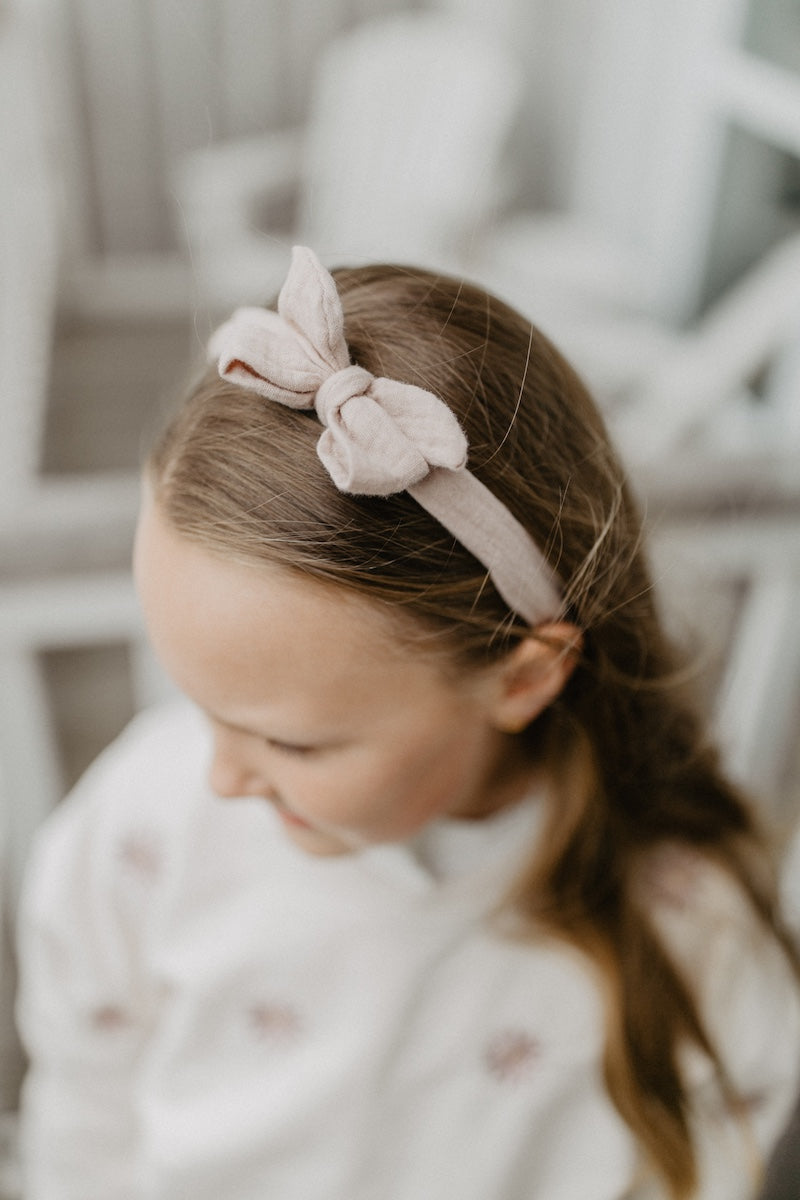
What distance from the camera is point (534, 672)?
18.3 inches

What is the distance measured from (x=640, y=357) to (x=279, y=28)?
1.65 metres

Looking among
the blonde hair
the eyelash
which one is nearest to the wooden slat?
the blonde hair

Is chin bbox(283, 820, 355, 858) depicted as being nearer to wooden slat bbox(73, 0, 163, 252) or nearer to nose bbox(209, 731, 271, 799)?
nose bbox(209, 731, 271, 799)

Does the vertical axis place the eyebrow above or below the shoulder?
above

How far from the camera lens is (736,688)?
0.86 m

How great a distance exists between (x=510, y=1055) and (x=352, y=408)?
46cm

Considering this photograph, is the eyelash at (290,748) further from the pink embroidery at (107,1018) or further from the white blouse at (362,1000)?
the pink embroidery at (107,1018)

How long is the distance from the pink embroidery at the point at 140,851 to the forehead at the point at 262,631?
0.24 metres

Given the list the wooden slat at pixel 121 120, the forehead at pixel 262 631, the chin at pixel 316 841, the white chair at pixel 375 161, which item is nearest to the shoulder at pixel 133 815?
the chin at pixel 316 841

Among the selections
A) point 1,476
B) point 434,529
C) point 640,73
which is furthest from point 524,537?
point 640,73

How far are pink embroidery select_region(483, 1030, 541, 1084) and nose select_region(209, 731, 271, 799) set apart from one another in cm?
27

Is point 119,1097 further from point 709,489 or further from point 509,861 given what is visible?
point 709,489

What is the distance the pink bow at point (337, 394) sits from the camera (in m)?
0.34

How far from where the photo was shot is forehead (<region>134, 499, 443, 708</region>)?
0.39m
